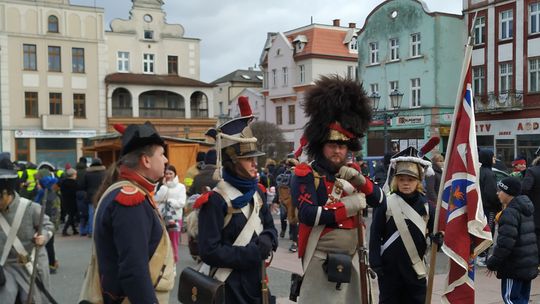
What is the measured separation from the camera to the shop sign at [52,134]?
123ft

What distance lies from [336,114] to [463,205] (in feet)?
4.03

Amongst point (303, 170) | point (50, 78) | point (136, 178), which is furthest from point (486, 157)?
point (50, 78)

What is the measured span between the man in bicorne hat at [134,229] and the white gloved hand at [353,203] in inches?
56.8

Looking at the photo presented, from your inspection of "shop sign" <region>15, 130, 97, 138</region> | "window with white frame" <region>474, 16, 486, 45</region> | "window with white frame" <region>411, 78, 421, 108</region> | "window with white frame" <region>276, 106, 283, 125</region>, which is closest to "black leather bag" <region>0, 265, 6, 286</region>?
"window with white frame" <region>474, 16, 486, 45</region>

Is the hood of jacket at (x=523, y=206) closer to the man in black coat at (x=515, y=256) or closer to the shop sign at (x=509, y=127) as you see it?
the man in black coat at (x=515, y=256)

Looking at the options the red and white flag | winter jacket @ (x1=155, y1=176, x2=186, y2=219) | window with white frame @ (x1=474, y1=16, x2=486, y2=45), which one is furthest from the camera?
window with white frame @ (x1=474, y1=16, x2=486, y2=45)

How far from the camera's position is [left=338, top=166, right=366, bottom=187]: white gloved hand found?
4199 mm

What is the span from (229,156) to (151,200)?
901mm

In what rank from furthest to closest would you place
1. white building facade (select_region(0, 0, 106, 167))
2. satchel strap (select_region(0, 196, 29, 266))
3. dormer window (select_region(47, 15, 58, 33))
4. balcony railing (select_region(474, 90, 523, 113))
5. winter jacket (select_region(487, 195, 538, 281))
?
dormer window (select_region(47, 15, 58, 33)) → white building facade (select_region(0, 0, 106, 167)) → balcony railing (select_region(474, 90, 523, 113)) → winter jacket (select_region(487, 195, 538, 281)) → satchel strap (select_region(0, 196, 29, 266))

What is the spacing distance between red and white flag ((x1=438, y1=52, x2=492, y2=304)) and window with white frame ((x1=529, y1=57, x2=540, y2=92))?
27358mm

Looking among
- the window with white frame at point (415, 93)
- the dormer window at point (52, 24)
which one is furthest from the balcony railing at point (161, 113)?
the window with white frame at point (415, 93)

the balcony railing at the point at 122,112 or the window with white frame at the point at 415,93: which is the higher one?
the window with white frame at the point at 415,93

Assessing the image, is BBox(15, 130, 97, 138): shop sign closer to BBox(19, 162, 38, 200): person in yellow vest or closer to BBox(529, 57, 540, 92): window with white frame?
BBox(19, 162, 38, 200): person in yellow vest

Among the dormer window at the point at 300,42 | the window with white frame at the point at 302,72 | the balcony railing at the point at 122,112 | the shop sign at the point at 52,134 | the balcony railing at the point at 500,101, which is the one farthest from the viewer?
the dormer window at the point at 300,42
